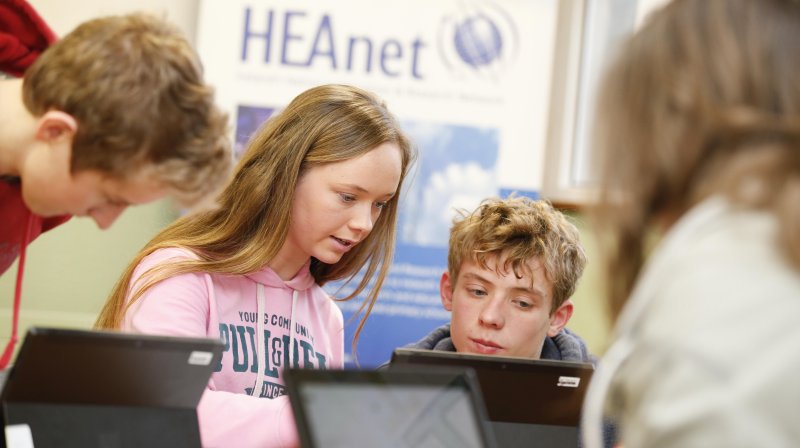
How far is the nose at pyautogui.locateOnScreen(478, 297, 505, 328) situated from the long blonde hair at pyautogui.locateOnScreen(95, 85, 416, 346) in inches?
14.3

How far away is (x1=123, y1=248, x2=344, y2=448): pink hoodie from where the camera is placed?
4.54 ft

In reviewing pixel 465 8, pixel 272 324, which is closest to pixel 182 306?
pixel 272 324

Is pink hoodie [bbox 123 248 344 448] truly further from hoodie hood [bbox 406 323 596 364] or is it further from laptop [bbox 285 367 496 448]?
laptop [bbox 285 367 496 448]

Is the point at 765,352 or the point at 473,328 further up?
the point at 765,352

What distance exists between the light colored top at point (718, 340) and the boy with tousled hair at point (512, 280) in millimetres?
1189

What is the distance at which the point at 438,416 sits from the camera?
111 centimetres

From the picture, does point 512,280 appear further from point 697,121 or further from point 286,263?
point 697,121

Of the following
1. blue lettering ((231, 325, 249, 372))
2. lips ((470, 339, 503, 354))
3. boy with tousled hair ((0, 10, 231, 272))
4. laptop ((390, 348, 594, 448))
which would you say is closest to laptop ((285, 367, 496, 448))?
laptop ((390, 348, 594, 448))

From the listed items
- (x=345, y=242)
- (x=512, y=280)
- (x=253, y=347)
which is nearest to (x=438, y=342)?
(x=512, y=280)

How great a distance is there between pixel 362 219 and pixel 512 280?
1.09 feet

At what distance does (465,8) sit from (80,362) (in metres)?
2.43

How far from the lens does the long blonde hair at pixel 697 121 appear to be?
0.69 meters

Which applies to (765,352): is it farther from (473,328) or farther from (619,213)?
(473,328)

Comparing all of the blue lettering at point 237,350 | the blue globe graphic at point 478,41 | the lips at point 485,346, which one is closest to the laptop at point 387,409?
the blue lettering at point 237,350
